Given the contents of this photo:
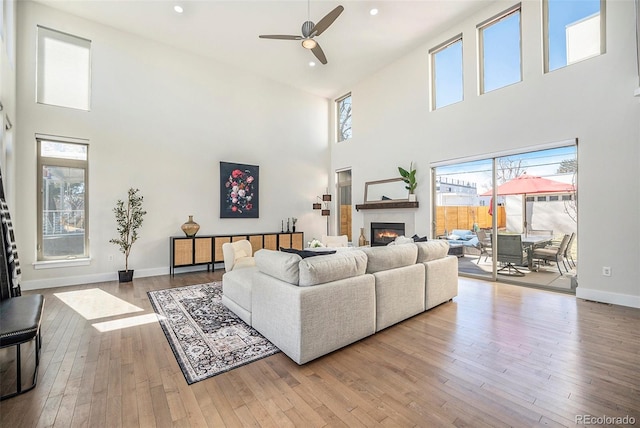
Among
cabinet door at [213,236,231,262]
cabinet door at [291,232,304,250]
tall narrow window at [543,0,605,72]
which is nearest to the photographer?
tall narrow window at [543,0,605,72]

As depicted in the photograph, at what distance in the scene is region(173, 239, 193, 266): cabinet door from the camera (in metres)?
5.18

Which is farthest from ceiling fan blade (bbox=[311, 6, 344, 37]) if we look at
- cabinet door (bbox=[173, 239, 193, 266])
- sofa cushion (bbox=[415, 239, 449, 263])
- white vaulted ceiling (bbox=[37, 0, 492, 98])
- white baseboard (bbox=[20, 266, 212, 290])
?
white baseboard (bbox=[20, 266, 212, 290])

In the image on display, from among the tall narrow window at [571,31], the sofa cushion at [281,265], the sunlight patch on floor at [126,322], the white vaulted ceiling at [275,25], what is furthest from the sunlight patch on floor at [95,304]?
the tall narrow window at [571,31]

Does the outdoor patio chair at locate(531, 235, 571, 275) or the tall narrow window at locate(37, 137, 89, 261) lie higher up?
the tall narrow window at locate(37, 137, 89, 261)

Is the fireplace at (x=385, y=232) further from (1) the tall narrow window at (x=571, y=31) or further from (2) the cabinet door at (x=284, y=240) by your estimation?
(1) the tall narrow window at (x=571, y=31)

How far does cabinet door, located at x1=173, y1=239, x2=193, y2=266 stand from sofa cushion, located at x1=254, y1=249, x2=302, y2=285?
340 cm

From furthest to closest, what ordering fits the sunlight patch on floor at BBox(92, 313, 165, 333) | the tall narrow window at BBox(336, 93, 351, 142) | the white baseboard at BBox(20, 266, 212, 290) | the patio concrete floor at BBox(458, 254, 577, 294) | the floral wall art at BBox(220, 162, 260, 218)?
the tall narrow window at BBox(336, 93, 351, 142)
the floral wall art at BBox(220, 162, 260, 218)
the white baseboard at BBox(20, 266, 212, 290)
the patio concrete floor at BBox(458, 254, 577, 294)
the sunlight patch on floor at BBox(92, 313, 165, 333)

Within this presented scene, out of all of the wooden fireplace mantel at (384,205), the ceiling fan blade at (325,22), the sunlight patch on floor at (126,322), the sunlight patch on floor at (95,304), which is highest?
the ceiling fan blade at (325,22)

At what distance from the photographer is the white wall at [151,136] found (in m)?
4.32

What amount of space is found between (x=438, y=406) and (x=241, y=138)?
6206 millimetres

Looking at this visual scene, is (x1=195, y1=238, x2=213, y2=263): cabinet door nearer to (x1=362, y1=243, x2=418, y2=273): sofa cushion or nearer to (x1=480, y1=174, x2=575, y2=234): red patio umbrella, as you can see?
(x1=362, y1=243, x2=418, y2=273): sofa cushion

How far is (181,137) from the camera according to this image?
562 cm

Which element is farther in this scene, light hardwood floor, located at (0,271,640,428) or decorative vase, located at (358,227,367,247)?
decorative vase, located at (358,227,367,247)

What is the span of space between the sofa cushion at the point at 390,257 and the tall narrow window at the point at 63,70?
5607 millimetres
